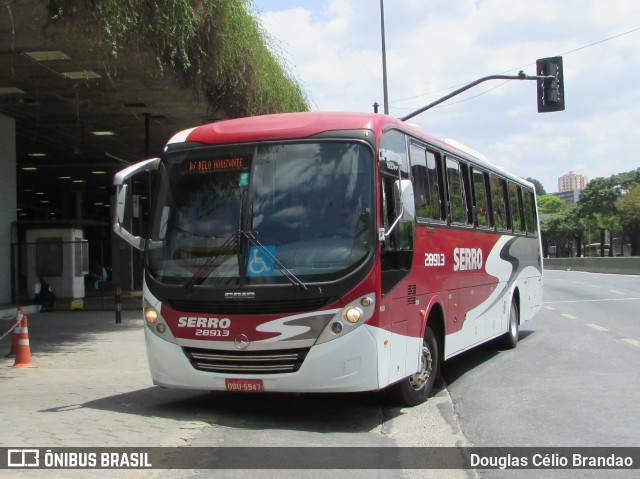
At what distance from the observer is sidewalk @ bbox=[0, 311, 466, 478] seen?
6.32 metres

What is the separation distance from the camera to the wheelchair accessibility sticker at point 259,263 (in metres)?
7.06

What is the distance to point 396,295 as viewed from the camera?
746 centimetres

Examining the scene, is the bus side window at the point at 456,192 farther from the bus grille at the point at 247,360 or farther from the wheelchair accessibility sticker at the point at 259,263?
the bus grille at the point at 247,360

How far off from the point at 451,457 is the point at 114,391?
4.62m

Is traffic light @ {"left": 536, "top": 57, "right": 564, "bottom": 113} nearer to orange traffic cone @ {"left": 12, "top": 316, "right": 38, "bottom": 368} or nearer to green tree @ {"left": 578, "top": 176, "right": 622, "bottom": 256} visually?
orange traffic cone @ {"left": 12, "top": 316, "right": 38, "bottom": 368}

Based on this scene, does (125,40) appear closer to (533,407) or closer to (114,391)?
(114,391)

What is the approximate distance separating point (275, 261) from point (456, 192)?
12.7 ft

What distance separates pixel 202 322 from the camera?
23.7 ft

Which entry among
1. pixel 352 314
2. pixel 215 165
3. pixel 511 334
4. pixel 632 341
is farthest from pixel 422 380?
pixel 632 341

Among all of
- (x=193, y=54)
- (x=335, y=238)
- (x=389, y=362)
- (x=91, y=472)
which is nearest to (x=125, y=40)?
(x=193, y=54)

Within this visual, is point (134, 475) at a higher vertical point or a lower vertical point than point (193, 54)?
lower

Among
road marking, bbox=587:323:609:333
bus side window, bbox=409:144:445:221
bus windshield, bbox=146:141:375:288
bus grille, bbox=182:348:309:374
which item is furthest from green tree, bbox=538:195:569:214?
bus grille, bbox=182:348:309:374

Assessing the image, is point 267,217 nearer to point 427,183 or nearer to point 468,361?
point 427,183

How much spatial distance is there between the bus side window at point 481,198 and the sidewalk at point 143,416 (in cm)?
313
